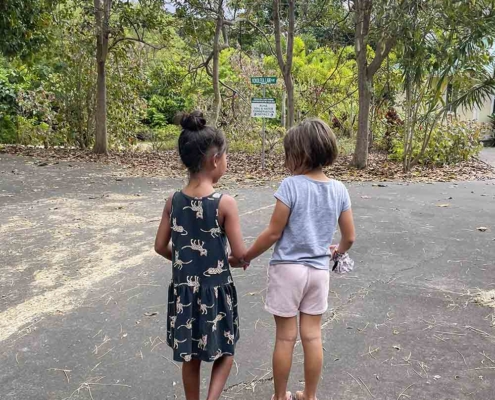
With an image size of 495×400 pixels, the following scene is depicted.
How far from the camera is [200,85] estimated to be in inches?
666

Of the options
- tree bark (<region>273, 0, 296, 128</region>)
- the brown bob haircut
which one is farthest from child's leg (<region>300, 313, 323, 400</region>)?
tree bark (<region>273, 0, 296, 128</region>)

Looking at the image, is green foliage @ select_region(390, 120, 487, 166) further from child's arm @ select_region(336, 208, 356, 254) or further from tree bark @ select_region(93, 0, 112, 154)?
child's arm @ select_region(336, 208, 356, 254)

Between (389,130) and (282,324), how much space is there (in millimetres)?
13274

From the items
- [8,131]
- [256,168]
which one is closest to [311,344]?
[256,168]

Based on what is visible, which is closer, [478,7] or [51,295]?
[51,295]

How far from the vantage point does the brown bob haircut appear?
2129 millimetres

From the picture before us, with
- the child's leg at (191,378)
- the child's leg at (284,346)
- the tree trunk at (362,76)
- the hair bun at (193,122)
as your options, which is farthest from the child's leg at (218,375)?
the tree trunk at (362,76)

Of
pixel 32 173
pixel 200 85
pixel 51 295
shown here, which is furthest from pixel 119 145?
pixel 51 295

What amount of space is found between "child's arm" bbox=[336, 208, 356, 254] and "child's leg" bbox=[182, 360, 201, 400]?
864 mm

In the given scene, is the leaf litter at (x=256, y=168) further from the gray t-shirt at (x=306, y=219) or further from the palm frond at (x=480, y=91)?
the gray t-shirt at (x=306, y=219)

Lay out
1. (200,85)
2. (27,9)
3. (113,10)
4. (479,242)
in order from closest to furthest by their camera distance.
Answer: (479,242) < (27,9) < (113,10) < (200,85)

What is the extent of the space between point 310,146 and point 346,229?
1.45 ft

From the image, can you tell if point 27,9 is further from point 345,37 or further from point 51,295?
point 345,37

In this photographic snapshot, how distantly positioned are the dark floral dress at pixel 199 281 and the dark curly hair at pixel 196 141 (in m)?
0.15
